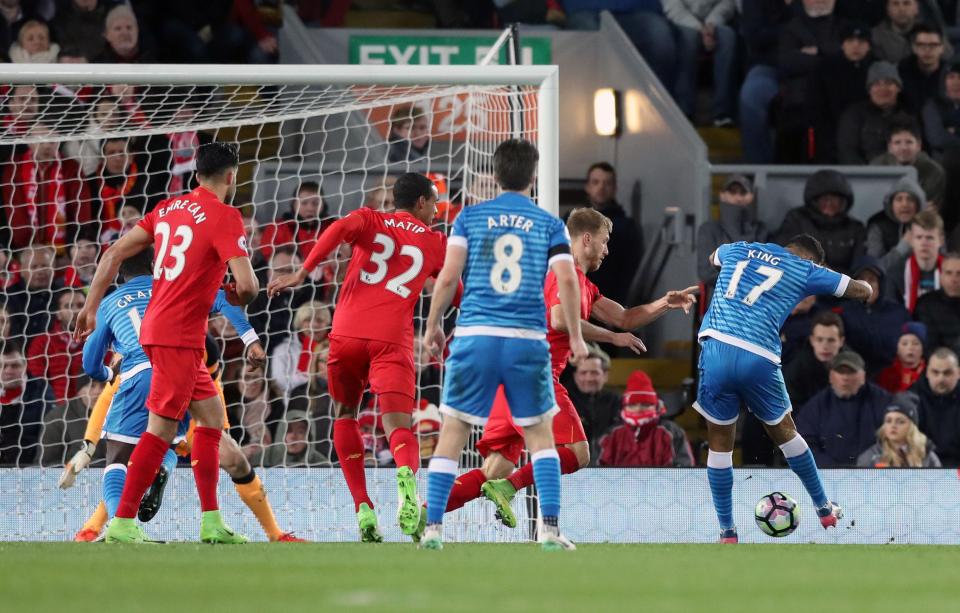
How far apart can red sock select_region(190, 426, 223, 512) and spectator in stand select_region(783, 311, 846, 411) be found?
517 cm

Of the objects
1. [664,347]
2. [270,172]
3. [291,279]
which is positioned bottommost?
[291,279]

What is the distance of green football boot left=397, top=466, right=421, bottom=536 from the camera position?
708 cm

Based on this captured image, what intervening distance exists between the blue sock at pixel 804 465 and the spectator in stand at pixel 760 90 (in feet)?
21.4

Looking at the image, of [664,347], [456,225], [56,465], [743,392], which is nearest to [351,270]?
[456,225]

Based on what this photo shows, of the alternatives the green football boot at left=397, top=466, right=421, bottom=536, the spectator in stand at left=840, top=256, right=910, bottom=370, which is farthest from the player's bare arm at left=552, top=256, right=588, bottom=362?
the spectator in stand at left=840, top=256, right=910, bottom=370

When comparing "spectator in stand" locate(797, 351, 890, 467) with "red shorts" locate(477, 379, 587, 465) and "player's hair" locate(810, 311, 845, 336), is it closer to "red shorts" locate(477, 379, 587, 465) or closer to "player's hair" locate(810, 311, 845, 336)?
"player's hair" locate(810, 311, 845, 336)

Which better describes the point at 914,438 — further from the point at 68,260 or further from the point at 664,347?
the point at 68,260

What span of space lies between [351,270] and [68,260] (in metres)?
4.26

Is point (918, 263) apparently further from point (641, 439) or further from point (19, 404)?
point (19, 404)

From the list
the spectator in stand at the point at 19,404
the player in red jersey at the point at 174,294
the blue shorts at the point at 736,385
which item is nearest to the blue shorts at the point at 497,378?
the player in red jersey at the point at 174,294

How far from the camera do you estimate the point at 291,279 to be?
7207mm

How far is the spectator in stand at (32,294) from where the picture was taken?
424 inches

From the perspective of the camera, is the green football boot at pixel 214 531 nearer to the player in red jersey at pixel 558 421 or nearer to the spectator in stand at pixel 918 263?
the player in red jersey at pixel 558 421

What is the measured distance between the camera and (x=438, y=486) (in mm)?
6473
